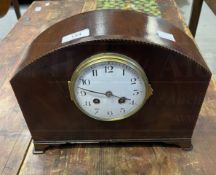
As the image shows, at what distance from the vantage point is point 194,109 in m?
0.67

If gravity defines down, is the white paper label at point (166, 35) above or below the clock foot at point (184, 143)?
above

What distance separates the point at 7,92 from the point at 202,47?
1.91 m

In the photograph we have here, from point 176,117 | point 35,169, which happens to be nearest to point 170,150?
point 176,117

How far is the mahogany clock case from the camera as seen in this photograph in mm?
584

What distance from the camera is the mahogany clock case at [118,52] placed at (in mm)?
584

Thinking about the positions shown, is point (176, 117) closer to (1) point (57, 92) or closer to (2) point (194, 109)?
(2) point (194, 109)

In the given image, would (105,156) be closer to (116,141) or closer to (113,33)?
(116,141)

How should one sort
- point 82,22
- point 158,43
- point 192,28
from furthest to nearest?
1. point 192,28
2. point 82,22
3. point 158,43

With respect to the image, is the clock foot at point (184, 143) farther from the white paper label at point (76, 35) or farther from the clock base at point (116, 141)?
the white paper label at point (76, 35)

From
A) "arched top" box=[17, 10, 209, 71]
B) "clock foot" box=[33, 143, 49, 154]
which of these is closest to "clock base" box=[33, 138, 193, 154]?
"clock foot" box=[33, 143, 49, 154]

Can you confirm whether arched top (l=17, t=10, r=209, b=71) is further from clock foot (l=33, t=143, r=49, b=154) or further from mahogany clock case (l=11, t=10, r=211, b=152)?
clock foot (l=33, t=143, r=49, b=154)

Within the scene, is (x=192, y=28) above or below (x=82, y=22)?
below

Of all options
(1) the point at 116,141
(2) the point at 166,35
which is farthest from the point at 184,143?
(2) the point at 166,35

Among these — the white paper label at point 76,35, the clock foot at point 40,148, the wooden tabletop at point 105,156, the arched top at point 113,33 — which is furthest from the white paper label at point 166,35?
the clock foot at point 40,148
